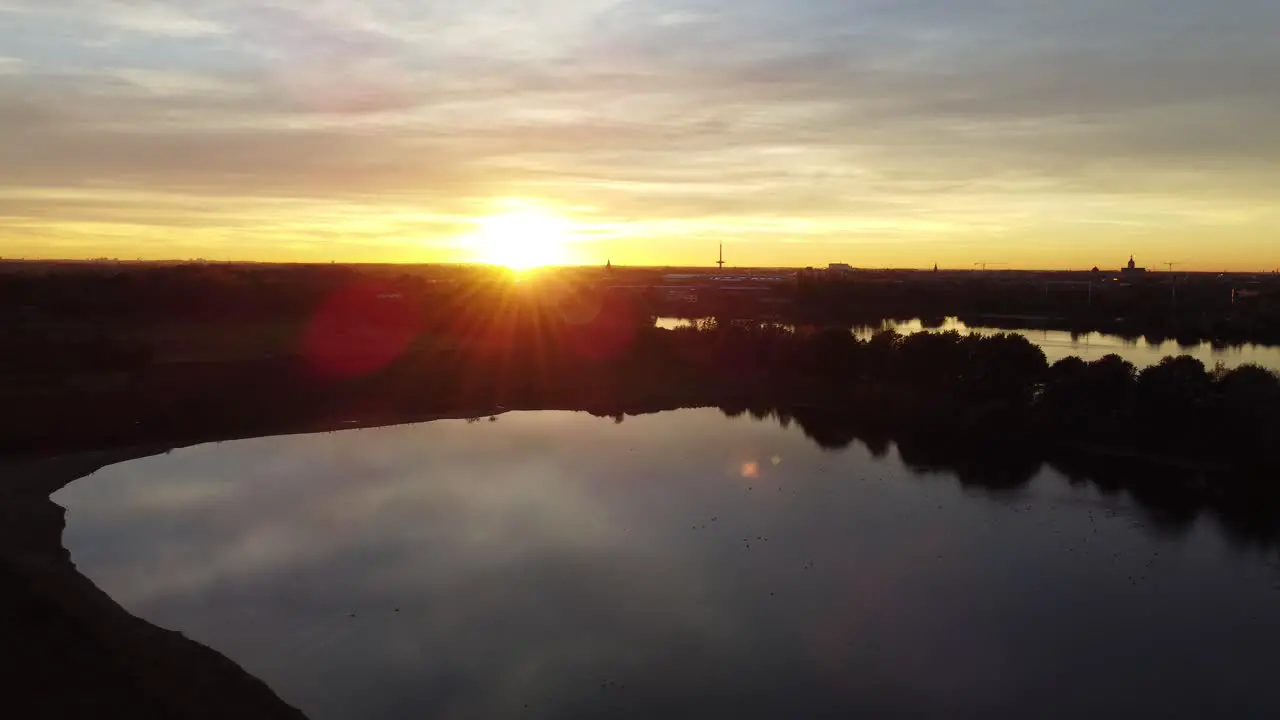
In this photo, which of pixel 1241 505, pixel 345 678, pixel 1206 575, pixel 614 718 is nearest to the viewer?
pixel 614 718

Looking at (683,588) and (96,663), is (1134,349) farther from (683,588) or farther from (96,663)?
(96,663)

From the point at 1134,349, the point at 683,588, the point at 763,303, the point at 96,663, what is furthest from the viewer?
the point at 763,303

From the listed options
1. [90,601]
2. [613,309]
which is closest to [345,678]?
[90,601]

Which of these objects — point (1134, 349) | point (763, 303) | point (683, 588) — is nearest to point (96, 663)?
point (683, 588)

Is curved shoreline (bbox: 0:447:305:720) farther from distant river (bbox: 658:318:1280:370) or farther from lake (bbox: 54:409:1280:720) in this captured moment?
distant river (bbox: 658:318:1280:370)

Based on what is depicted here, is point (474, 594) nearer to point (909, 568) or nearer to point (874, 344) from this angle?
point (909, 568)

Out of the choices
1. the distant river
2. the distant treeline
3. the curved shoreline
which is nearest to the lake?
the curved shoreline

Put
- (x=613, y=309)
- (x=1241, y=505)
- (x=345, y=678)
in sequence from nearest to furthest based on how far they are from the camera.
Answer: (x=345, y=678)
(x=1241, y=505)
(x=613, y=309)
